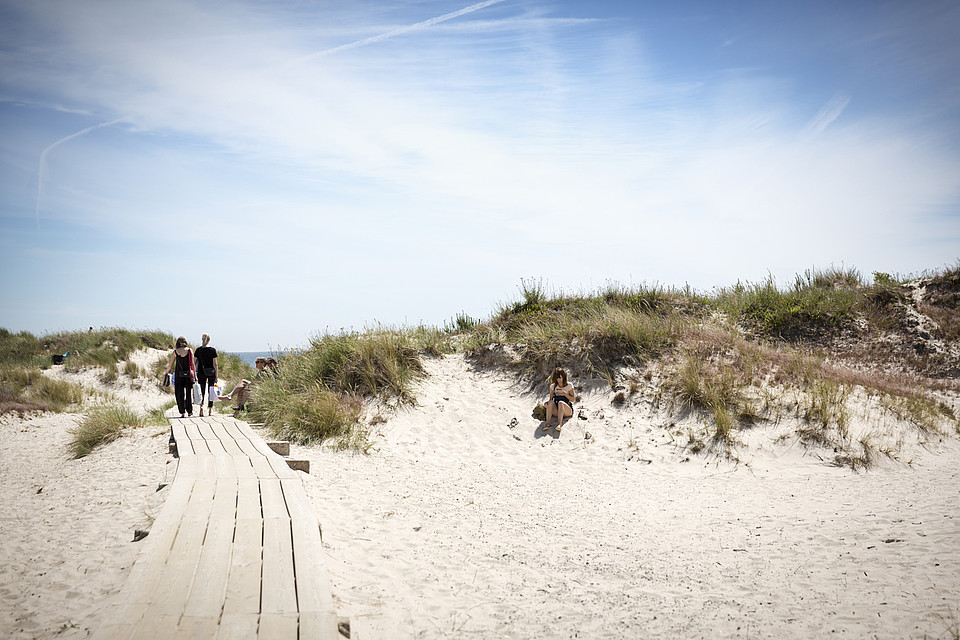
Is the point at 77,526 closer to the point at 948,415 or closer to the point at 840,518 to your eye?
the point at 840,518

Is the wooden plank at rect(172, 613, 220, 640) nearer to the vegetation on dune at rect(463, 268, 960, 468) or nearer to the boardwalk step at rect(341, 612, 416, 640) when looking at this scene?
the boardwalk step at rect(341, 612, 416, 640)

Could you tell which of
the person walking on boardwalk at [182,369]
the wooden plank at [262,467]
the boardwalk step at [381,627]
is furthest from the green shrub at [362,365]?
the boardwalk step at [381,627]

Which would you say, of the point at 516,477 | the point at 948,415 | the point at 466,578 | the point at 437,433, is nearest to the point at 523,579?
the point at 466,578

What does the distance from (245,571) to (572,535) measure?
345 cm

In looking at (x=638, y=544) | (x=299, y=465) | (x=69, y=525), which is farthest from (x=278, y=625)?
(x=69, y=525)

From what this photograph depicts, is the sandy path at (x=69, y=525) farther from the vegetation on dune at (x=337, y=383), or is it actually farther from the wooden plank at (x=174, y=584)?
the vegetation on dune at (x=337, y=383)

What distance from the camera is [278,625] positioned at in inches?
120

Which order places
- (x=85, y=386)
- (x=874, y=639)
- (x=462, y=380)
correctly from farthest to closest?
(x=85, y=386), (x=462, y=380), (x=874, y=639)

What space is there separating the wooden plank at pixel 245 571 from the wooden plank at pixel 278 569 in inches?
1.6

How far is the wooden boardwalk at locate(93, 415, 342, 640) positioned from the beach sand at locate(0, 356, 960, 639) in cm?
64

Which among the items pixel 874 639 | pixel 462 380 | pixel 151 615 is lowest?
pixel 874 639

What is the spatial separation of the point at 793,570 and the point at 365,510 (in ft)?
14.7

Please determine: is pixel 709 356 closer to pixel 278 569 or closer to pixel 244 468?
pixel 244 468

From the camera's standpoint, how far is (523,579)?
15.5 ft
